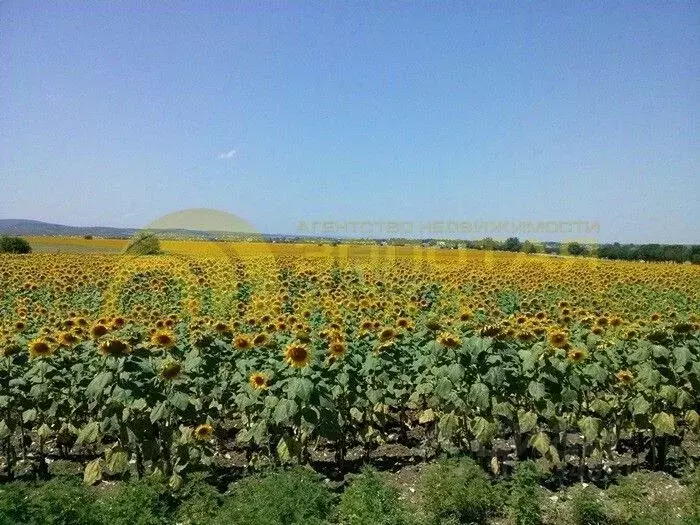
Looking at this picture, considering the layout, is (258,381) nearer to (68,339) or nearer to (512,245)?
(68,339)

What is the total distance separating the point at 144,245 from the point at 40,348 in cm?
1775

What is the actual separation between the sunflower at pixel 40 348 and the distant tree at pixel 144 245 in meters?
16.7

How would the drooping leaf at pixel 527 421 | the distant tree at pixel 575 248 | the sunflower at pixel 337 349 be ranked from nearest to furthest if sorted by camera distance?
the drooping leaf at pixel 527 421, the sunflower at pixel 337 349, the distant tree at pixel 575 248

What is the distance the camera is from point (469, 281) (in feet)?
52.4

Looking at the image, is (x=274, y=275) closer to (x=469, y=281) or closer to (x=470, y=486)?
(x=469, y=281)

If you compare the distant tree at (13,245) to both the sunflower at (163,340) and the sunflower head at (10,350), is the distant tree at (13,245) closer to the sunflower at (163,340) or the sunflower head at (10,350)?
the sunflower head at (10,350)

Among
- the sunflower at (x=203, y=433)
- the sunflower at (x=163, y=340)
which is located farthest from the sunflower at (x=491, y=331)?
the sunflower at (x=163, y=340)

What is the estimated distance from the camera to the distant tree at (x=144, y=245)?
22.2 meters

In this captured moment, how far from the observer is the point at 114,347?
4.91 meters

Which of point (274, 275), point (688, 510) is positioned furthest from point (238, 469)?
point (274, 275)

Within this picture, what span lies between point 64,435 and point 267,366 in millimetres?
2463

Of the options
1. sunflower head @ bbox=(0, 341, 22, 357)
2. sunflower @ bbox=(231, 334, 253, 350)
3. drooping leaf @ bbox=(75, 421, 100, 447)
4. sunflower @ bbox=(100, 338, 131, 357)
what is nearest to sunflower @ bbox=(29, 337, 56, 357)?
sunflower head @ bbox=(0, 341, 22, 357)

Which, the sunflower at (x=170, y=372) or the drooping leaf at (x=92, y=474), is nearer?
the sunflower at (x=170, y=372)

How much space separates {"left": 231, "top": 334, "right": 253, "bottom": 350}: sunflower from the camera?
616 cm
